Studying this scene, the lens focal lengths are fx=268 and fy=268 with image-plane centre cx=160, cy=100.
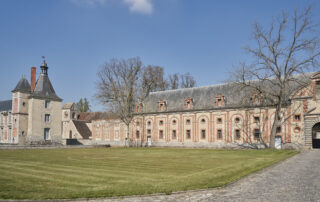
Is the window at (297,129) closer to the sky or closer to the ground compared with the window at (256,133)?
closer to the sky

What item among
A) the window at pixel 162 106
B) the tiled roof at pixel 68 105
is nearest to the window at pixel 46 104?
the tiled roof at pixel 68 105

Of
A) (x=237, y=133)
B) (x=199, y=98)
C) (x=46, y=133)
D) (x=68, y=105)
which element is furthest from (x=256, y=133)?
(x=68, y=105)

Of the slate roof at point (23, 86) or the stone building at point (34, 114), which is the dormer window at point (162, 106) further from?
the slate roof at point (23, 86)

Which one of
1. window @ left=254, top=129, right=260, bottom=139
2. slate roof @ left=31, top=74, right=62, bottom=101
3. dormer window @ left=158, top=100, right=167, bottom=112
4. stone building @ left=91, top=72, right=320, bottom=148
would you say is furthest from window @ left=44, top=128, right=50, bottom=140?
window @ left=254, top=129, right=260, bottom=139

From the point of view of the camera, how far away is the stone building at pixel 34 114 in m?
43.2

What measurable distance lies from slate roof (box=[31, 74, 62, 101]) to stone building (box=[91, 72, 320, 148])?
35.5ft

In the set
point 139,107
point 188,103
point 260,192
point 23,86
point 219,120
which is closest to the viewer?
point 260,192

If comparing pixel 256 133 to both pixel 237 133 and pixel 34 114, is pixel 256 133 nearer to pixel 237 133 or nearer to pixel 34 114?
pixel 237 133

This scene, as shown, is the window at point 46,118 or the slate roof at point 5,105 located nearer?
the window at point 46,118

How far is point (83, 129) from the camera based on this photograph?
2183 inches

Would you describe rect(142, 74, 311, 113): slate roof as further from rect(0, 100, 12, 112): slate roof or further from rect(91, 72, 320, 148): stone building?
rect(0, 100, 12, 112): slate roof

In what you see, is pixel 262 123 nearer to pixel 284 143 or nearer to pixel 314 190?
pixel 284 143

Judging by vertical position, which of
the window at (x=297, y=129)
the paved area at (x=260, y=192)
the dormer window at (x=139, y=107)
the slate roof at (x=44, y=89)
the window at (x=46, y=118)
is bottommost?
the paved area at (x=260, y=192)

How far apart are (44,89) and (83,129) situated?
12886 millimetres
